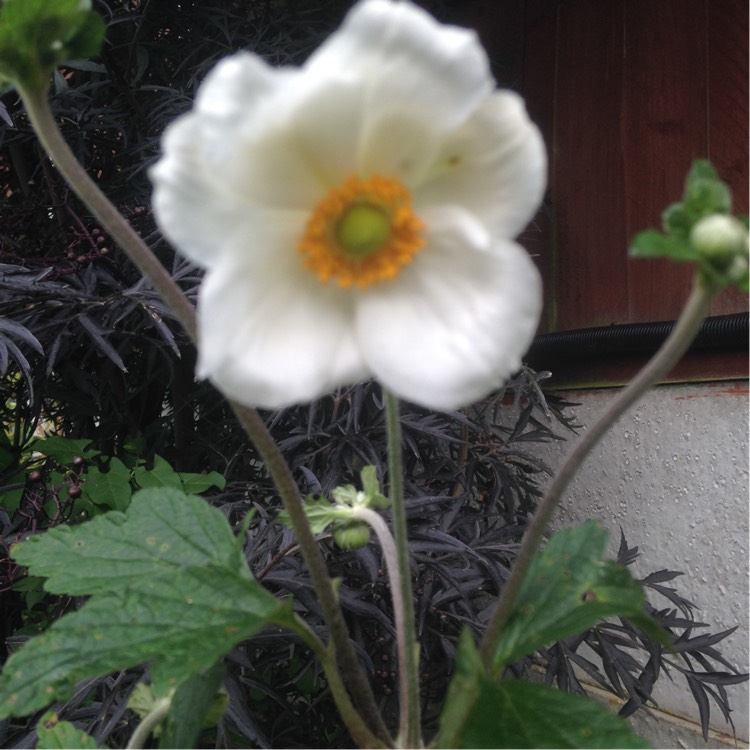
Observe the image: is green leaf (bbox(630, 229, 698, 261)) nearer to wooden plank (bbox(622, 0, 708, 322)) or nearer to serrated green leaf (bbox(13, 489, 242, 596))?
serrated green leaf (bbox(13, 489, 242, 596))

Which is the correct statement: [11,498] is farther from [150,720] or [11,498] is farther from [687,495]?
[687,495]

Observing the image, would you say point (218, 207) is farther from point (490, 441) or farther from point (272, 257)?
point (490, 441)

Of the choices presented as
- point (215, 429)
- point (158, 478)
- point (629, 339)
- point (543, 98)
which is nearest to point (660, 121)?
point (543, 98)

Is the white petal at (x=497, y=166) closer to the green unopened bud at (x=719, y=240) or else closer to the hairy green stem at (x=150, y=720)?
the green unopened bud at (x=719, y=240)

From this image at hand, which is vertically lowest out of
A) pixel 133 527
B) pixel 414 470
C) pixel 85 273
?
pixel 414 470

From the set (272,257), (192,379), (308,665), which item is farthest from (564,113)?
(272,257)

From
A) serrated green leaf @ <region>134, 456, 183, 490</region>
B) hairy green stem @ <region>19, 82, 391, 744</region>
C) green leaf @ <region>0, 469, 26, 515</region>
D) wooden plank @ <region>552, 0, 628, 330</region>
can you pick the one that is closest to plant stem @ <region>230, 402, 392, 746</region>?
hairy green stem @ <region>19, 82, 391, 744</region>

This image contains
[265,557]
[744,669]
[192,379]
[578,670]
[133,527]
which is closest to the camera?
[133,527]
